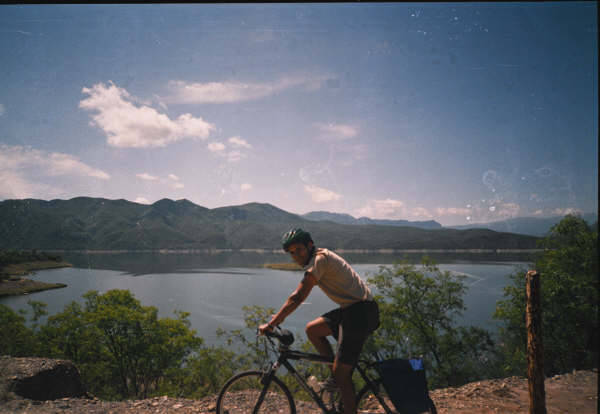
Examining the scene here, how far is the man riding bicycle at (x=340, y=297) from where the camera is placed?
282cm

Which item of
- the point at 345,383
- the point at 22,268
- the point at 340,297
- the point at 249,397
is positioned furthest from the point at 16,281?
the point at 340,297

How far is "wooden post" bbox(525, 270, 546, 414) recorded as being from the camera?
3.42 metres

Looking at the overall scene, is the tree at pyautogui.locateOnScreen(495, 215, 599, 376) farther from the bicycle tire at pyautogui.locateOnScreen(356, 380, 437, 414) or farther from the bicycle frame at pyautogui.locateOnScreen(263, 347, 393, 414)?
the bicycle frame at pyautogui.locateOnScreen(263, 347, 393, 414)

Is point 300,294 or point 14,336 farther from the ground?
point 300,294

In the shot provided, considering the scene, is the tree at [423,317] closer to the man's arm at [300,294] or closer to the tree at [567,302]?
the tree at [567,302]

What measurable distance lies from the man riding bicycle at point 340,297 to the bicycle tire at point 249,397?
2.23 ft

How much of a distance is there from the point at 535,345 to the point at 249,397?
11.0ft

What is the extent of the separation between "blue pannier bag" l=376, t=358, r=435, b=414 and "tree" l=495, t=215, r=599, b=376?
1438cm

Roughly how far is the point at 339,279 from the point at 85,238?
8136cm

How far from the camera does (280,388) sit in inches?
131

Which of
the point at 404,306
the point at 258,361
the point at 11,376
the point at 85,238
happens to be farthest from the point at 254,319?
the point at 85,238

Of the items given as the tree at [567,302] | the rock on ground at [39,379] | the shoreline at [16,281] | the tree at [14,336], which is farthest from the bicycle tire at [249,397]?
the tree at [14,336]

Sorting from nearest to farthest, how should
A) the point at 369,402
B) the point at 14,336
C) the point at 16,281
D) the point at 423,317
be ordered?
the point at 369,402
the point at 16,281
the point at 14,336
the point at 423,317

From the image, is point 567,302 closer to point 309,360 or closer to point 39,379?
point 309,360
